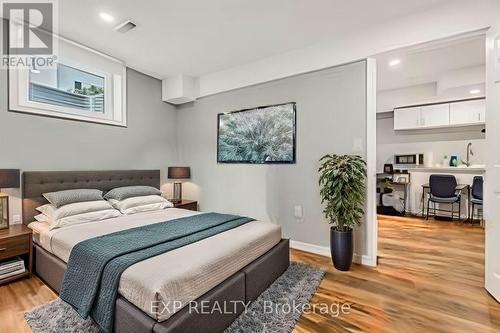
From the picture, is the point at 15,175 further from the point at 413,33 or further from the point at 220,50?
the point at 413,33

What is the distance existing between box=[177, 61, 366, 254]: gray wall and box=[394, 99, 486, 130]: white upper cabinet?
10.9ft

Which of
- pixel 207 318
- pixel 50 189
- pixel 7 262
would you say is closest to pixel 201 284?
pixel 207 318

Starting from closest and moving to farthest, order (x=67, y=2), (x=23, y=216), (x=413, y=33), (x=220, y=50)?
Answer: 1. (x=67, y=2)
2. (x=413, y=33)
3. (x=23, y=216)
4. (x=220, y=50)

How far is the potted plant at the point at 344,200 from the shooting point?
8.66 feet

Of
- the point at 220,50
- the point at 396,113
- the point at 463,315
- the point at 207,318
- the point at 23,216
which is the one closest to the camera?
the point at 207,318

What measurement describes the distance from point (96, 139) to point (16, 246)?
1596 millimetres

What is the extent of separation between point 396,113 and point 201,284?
5.79 metres

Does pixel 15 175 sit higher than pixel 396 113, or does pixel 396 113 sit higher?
pixel 396 113

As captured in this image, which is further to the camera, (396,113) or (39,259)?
(396,113)

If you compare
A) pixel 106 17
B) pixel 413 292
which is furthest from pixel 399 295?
pixel 106 17

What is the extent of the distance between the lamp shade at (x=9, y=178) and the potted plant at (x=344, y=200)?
3.27 meters

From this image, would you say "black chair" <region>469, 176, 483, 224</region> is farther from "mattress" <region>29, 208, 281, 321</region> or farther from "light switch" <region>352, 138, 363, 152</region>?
"mattress" <region>29, 208, 281, 321</region>

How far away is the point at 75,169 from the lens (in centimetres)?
319

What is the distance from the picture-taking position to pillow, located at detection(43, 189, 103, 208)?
2.63m
